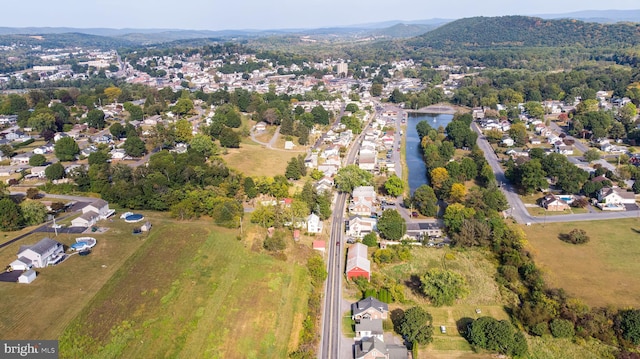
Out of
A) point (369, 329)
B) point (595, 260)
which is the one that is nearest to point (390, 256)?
point (369, 329)

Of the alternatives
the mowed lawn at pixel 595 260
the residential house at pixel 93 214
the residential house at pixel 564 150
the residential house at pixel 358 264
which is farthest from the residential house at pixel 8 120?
the residential house at pixel 564 150

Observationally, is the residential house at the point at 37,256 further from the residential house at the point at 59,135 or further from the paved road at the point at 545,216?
the residential house at the point at 59,135

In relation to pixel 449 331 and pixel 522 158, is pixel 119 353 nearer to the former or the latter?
pixel 449 331

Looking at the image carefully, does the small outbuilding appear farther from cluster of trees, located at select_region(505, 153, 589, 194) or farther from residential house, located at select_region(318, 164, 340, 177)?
cluster of trees, located at select_region(505, 153, 589, 194)

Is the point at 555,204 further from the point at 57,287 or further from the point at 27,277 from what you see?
the point at 27,277

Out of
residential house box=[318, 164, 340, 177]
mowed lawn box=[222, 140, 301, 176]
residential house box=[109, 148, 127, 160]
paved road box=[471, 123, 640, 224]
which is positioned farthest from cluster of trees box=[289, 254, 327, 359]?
residential house box=[109, 148, 127, 160]

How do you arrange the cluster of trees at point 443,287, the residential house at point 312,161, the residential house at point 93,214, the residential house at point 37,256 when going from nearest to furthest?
the cluster of trees at point 443,287, the residential house at point 37,256, the residential house at point 93,214, the residential house at point 312,161
